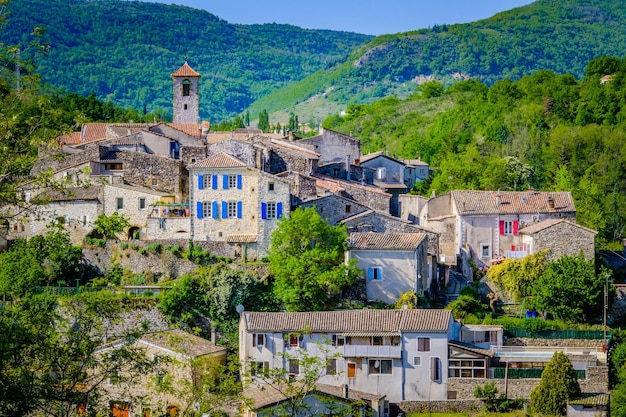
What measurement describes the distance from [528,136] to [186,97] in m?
26.5

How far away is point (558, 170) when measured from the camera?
7312cm

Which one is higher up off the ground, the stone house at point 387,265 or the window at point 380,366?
the stone house at point 387,265

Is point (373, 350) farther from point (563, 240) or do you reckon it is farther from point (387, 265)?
point (563, 240)

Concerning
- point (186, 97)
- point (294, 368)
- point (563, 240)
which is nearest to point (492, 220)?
point (563, 240)

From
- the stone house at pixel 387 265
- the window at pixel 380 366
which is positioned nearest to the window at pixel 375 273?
the stone house at pixel 387 265

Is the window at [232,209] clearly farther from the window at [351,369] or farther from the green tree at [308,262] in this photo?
the window at [351,369]

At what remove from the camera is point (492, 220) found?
54.4 m

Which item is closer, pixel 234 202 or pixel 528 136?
pixel 234 202

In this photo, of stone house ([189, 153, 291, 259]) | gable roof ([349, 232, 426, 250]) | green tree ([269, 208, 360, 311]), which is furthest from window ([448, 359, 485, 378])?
stone house ([189, 153, 291, 259])

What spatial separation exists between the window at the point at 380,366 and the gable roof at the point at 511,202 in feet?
35.0

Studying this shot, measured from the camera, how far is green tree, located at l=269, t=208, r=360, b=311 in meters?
48.2

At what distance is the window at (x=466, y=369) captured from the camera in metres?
46.4

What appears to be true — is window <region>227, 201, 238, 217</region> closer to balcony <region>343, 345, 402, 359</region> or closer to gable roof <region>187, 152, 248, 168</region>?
gable roof <region>187, 152, 248, 168</region>

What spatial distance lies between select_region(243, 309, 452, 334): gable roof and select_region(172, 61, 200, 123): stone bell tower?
42.6 m
